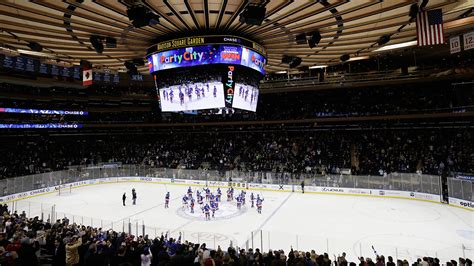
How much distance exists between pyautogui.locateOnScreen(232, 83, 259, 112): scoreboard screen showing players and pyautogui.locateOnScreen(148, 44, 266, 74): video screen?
0.88 meters

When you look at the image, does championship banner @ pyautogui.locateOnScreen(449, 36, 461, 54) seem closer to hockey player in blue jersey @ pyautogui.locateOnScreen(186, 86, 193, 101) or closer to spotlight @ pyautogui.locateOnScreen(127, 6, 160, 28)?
hockey player in blue jersey @ pyautogui.locateOnScreen(186, 86, 193, 101)

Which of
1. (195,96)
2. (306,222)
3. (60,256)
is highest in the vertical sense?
(195,96)

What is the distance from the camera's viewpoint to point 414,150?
73.0 feet

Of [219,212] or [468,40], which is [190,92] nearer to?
[219,212]

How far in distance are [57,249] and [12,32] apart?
260 inches

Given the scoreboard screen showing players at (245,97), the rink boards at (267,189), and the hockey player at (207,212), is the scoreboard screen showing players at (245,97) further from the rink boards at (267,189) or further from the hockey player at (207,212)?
the rink boards at (267,189)

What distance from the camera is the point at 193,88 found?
33.5ft

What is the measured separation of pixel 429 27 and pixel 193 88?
7.18 m

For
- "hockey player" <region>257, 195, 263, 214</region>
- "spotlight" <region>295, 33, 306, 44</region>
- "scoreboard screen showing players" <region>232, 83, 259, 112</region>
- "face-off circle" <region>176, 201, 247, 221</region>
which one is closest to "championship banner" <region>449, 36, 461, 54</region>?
"spotlight" <region>295, 33, 306, 44</region>

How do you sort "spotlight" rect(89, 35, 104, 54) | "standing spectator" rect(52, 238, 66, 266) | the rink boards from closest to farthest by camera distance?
"standing spectator" rect(52, 238, 66, 266) < "spotlight" rect(89, 35, 104, 54) < the rink boards

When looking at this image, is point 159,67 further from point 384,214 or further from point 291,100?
point 291,100

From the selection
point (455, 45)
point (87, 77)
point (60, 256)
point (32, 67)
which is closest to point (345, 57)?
point (455, 45)

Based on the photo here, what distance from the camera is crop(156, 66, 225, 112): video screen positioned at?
1003 centimetres

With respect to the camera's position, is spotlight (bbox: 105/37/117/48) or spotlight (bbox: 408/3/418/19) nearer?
spotlight (bbox: 408/3/418/19)
